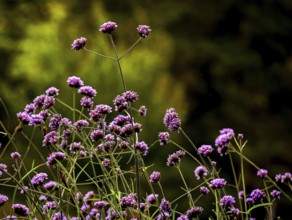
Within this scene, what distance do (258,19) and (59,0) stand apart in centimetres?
149

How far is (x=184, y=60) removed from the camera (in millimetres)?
4867

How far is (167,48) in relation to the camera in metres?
4.84

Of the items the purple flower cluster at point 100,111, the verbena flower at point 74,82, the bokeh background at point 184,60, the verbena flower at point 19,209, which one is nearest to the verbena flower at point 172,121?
the purple flower cluster at point 100,111

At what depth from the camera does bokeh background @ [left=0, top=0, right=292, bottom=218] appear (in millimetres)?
4738

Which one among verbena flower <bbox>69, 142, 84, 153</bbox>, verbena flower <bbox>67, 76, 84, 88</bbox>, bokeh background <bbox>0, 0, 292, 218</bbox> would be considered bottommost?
verbena flower <bbox>69, 142, 84, 153</bbox>

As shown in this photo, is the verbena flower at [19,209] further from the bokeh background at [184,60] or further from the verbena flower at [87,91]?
the bokeh background at [184,60]

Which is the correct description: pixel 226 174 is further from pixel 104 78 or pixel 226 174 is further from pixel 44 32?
pixel 44 32

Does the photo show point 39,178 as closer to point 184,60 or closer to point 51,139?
point 51,139

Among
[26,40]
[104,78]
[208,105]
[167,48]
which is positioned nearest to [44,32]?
[26,40]

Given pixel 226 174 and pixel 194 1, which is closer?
pixel 226 174

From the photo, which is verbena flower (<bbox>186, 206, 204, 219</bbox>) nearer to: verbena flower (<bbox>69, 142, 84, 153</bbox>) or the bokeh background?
verbena flower (<bbox>69, 142, 84, 153</bbox>)

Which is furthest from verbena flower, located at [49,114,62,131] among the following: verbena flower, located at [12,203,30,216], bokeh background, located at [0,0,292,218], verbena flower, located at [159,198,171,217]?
bokeh background, located at [0,0,292,218]

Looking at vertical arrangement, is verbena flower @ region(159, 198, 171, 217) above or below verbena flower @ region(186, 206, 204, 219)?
above

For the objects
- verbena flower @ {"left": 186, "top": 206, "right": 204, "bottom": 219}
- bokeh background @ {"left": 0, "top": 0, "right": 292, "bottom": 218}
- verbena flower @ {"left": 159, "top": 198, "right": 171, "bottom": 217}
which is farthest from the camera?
bokeh background @ {"left": 0, "top": 0, "right": 292, "bottom": 218}
